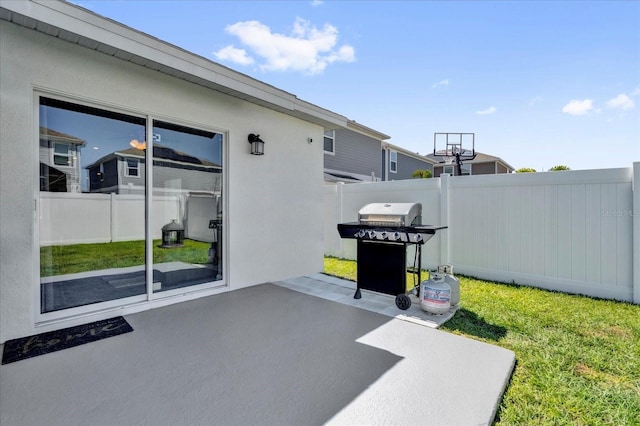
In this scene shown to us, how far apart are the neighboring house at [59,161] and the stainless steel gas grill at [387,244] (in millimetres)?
3511

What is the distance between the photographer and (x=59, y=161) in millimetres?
3473

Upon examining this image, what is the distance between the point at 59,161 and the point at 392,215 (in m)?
4.14

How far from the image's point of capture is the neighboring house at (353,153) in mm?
13419

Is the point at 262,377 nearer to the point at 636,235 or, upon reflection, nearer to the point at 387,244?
the point at 387,244

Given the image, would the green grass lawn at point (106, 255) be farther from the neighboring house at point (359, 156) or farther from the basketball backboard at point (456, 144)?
the basketball backboard at point (456, 144)

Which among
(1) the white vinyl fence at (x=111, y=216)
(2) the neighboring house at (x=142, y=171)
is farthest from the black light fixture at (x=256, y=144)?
(1) the white vinyl fence at (x=111, y=216)

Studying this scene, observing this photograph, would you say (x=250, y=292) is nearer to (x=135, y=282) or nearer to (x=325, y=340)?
(x=135, y=282)

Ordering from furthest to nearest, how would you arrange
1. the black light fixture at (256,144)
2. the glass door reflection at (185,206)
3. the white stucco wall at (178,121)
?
the black light fixture at (256,144) → the glass door reflection at (185,206) → the white stucco wall at (178,121)

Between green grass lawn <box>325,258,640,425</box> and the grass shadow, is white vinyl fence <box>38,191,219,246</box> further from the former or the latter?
green grass lawn <box>325,258,640,425</box>

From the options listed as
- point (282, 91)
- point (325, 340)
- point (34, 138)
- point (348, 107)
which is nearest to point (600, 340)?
point (325, 340)

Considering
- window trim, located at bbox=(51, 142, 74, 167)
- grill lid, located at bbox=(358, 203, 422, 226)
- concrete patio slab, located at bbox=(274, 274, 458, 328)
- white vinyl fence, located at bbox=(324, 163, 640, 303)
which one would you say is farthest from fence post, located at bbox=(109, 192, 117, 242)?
white vinyl fence, located at bbox=(324, 163, 640, 303)

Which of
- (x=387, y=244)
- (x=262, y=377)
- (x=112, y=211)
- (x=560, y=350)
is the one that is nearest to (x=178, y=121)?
(x=112, y=211)

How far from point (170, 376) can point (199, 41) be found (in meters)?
6.20

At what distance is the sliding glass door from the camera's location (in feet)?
11.4
